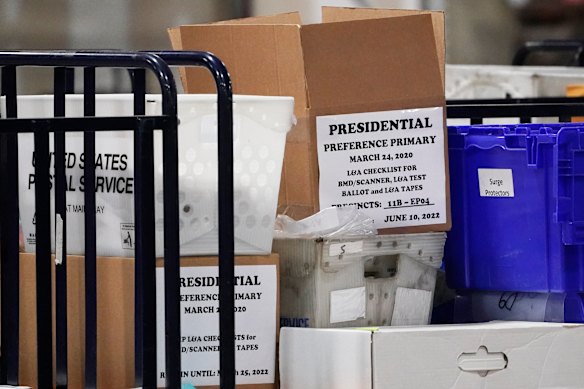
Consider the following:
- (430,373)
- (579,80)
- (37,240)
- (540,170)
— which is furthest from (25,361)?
(579,80)

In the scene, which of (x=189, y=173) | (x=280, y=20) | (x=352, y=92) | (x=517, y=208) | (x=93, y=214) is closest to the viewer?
(x=93, y=214)

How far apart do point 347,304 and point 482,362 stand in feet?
1.03

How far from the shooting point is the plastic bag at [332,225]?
2.38m

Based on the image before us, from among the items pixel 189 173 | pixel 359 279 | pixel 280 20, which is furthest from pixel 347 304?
pixel 280 20

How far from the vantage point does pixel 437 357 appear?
2297mm

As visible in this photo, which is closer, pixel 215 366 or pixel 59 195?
pixel 59 195

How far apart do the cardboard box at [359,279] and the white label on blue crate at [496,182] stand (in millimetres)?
151

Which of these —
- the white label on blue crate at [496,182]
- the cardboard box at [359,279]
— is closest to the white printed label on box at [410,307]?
the cardboard box at [359,279]

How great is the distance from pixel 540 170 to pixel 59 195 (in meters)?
1.07

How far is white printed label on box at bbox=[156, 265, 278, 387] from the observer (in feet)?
7.54

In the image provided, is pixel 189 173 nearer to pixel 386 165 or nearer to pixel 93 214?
pixel 93 214

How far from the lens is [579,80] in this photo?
4883 mm

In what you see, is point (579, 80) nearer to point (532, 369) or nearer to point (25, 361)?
point (532, 369)

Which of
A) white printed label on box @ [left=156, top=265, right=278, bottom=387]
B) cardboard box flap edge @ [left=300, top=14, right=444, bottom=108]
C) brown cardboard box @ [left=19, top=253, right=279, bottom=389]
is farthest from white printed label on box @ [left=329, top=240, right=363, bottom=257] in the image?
brown cardboard box @ [left=19, top=253, right=279, bottom=389]
